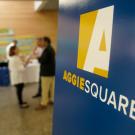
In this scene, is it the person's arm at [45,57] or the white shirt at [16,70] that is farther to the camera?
the white shirt at [16,70]

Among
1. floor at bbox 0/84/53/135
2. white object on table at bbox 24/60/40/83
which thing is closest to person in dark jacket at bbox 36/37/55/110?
floor at bbox 0/84/53/135

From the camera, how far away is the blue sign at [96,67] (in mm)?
1195

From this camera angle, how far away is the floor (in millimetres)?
3553

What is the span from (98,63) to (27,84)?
220 inches

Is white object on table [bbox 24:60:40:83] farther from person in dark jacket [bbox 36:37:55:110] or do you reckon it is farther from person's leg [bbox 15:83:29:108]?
person in dark jacket [bbox 36:37:55:110]

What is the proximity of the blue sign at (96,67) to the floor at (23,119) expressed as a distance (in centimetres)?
161

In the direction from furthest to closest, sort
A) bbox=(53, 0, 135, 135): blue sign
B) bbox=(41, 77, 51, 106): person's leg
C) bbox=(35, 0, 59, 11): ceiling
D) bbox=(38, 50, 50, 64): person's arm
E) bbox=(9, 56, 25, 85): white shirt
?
bbox=(35, 0, 59, 11): ceiling, bbox=(9, 56, 25, 85): white shirt, bbox=(41, 77, 51, 106): person's leg, bbox=(38, 50, 50, 64): person's arm, bbox=(53, 0, 135, 135): blue sign

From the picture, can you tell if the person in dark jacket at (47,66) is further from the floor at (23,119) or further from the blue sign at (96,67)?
the blue sign at (96,67)

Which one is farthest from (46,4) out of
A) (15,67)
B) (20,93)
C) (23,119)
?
(23,119)

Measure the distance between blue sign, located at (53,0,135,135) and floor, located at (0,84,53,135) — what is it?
5.27 ft

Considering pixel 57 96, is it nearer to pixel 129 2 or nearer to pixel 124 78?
pixel 124 78

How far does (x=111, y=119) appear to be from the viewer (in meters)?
1.33

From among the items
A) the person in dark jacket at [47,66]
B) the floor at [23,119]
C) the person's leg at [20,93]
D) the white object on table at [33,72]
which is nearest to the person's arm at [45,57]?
the person in dark jacket at [47,66]

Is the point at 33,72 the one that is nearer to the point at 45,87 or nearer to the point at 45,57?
the point at 45,87
